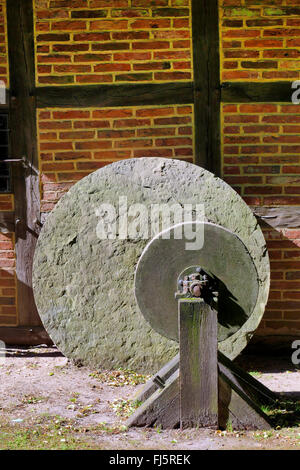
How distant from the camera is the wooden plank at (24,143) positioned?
4559 millimetres

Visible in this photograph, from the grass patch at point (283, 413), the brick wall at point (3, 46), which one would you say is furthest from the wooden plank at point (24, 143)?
the grass patch at point (283, 413)

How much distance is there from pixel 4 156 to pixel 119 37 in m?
Answer: 1.37

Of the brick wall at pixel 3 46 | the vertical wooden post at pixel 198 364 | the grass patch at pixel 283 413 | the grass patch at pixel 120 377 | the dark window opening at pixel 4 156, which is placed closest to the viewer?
the vertical wooden post at pixel 198 364

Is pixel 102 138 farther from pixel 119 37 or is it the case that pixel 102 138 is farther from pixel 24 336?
pixel 24 336

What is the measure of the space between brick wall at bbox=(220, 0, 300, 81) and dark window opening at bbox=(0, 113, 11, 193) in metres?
1.93

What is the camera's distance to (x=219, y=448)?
293cm

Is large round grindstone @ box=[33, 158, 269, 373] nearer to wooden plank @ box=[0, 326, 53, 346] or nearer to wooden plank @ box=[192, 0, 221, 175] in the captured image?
wooden plank @ box=[192, 0, 221, 175]

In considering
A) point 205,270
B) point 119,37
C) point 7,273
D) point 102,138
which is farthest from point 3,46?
point 205,270

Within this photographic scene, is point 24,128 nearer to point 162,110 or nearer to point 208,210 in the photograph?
point 162,110

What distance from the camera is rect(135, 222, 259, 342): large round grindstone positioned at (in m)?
3.17

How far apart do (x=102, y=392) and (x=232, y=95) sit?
2.51 m

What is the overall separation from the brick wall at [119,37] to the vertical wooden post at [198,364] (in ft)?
7.32

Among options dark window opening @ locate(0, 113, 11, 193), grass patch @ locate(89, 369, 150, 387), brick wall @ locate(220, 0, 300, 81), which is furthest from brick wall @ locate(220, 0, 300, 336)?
dark window opening @ locate(0, 113, 11, 193)

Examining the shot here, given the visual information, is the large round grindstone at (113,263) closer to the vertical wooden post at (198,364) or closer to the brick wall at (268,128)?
the brick wall at (268,128)
